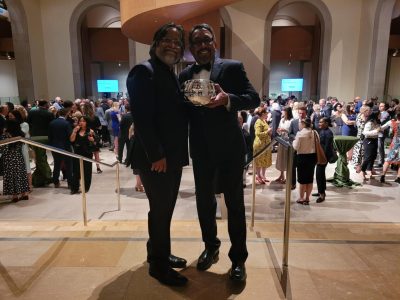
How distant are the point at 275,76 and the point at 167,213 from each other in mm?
20296

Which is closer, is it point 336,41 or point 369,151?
point 369,151

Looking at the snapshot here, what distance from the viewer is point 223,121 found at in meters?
2.21

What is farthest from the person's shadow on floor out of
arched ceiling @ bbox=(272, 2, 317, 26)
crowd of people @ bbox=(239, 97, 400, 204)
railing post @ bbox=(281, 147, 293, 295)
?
arched ceiling @ bbox=(272, 2, 317, 26)

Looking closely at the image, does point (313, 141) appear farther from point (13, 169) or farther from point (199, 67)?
point (13, 169)

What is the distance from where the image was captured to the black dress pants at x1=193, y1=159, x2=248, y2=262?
7.38 ft

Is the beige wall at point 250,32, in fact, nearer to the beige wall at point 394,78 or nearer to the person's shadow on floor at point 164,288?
the beige wall at point 394,78

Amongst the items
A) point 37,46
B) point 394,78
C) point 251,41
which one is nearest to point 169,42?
point 251,41

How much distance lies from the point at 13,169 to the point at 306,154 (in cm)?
487

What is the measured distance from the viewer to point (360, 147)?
8.07 metres

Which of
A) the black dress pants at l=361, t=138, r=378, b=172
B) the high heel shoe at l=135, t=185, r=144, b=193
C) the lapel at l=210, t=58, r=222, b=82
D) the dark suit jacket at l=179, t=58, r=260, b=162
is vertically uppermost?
the lapel at l=210, t=58, r=222, b=82

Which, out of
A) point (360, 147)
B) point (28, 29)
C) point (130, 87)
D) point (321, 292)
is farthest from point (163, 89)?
point (28, 29)

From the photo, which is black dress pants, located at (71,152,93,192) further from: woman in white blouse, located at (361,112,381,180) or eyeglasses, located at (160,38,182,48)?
woman in white blouse, located at (361,112,381,180)

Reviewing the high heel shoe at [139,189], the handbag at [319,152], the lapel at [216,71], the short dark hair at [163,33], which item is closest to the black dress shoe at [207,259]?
the lapel at [216,71]

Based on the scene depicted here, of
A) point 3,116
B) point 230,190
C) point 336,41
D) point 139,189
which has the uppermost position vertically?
point 336,41
